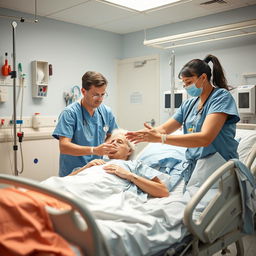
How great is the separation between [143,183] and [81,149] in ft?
1.65

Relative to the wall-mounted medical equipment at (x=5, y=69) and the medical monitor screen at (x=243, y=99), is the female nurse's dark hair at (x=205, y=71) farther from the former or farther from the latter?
the wall-mounted medical equipment at (x=5, y=69)

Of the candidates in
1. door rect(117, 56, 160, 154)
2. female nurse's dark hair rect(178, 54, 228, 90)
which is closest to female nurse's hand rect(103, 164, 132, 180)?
female nurse's dark hair rect(178, 54, 228, 90)

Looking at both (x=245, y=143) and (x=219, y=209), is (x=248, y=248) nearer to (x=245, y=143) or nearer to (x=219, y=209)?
(x=245, y=143)

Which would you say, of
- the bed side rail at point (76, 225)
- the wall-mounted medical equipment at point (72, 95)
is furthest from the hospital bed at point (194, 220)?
the wall-mounted medical equipment at point (72, 95)

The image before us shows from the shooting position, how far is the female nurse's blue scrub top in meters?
2.16

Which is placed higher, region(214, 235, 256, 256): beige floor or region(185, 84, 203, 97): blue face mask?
region(185, 84, 203, 97): blue face mask

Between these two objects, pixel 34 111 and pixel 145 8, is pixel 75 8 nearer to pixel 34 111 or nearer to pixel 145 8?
pixel 145 8

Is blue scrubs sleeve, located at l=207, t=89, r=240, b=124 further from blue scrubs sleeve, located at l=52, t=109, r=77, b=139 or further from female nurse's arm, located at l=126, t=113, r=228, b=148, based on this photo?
blue scrubs sleeve, located at l=52, t=109, r=77, b=139

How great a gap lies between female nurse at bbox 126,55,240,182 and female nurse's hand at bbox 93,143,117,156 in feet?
0.47

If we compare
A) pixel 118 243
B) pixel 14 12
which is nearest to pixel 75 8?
pixel 14 12

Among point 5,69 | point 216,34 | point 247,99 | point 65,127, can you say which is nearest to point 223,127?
point 65,127

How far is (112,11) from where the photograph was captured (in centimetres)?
368

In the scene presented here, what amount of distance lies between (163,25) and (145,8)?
0.95 meters

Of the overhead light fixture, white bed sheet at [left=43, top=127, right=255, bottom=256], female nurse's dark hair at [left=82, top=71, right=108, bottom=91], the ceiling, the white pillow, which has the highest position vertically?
the ceiling
